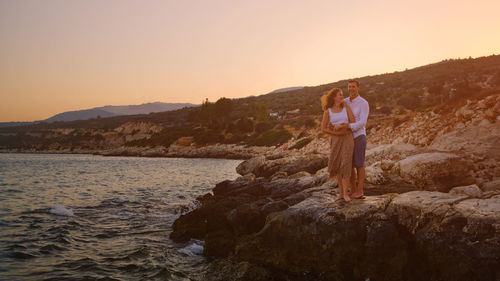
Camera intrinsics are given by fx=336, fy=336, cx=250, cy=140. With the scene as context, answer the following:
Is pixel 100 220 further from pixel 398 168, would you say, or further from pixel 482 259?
pixel 482 259

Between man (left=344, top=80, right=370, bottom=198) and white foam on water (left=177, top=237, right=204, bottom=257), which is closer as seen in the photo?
man (left=344, top=80, right=370, bottom=198)

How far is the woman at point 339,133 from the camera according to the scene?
308 inches

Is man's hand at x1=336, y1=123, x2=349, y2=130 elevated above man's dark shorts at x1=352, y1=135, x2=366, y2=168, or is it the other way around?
man's hand at x1=336, y1=123, x2=349, y2=130

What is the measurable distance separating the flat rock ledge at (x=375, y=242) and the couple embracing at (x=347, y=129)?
87cm

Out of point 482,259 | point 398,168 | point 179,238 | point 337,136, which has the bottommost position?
point 179,238

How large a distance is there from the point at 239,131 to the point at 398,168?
57.0 meters

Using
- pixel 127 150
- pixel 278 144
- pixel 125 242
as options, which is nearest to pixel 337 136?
pixel 125 242

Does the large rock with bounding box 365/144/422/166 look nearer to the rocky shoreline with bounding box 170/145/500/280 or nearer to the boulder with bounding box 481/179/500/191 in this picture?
the rocky shoreline with bounding box 170/145/500/280

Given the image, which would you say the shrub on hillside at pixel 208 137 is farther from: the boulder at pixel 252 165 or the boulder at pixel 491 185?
the boulder at pixel 491 185

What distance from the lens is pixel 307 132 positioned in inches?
2002

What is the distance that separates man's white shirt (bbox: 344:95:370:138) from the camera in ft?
25.0

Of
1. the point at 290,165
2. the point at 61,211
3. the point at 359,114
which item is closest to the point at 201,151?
the point at 290,165

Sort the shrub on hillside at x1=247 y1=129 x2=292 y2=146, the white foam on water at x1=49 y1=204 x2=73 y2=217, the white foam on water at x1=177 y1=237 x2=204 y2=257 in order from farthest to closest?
the shrub on hillside at x1=247 y1=129 x2=292 y2=146
the white foam on water at x1=49 y1=204 x2=73 y2=217
the white foam on water at x1=177 y1=237 x2=204 y2=257

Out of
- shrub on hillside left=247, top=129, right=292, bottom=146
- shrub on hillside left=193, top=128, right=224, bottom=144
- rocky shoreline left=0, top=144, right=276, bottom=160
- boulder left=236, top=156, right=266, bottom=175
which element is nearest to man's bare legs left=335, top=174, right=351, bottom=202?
boulder left=236, top=156, right=266, bottom=175
